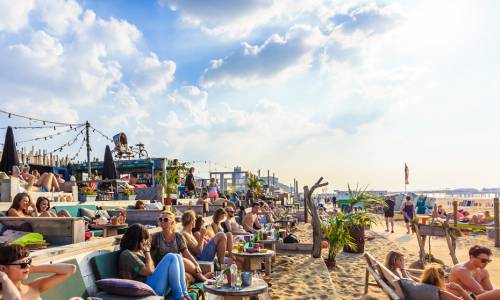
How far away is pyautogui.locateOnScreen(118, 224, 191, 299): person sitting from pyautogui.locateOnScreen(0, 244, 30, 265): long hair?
4.65ft

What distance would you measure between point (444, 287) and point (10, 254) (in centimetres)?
390

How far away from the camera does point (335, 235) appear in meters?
7.93

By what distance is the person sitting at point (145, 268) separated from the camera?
12.8 feet

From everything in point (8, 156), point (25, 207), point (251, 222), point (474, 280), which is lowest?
point (474, 280)

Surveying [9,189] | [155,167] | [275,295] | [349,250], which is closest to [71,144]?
[155,167]

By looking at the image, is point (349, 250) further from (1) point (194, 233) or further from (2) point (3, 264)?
(2) point (3, 264)

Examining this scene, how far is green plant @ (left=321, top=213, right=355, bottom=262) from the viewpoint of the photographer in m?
7.92

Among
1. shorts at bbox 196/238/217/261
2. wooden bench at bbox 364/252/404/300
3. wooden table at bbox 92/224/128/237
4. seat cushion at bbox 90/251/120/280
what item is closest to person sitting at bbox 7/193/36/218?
wooden table at bbox 92/224/128/237

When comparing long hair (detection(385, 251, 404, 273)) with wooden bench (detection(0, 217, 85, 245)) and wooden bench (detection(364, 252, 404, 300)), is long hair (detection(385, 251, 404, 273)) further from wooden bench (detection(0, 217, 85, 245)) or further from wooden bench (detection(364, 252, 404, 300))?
wooden bench (detection(0, 217, 85, 245))

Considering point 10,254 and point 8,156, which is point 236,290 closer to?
point 10,254

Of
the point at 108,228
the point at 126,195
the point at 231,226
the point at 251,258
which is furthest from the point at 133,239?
the point at 126,195

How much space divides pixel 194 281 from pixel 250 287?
3.56 ft

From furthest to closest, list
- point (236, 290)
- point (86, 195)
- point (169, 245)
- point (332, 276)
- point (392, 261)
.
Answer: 1. point (86, 195)
2. point (332, 276)
3. point (392, 261)
4. point (169, 245)
5. point (236, 290)

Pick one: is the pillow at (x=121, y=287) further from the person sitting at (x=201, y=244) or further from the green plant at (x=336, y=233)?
the green plant at (x=336, y=233)
